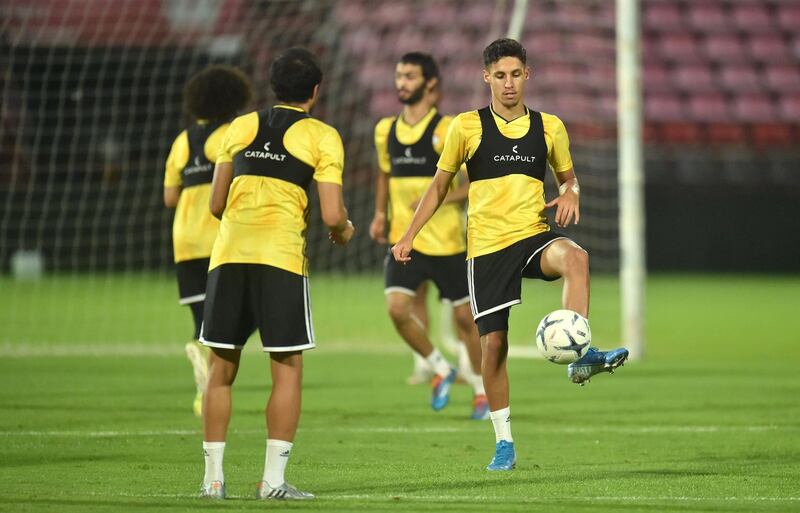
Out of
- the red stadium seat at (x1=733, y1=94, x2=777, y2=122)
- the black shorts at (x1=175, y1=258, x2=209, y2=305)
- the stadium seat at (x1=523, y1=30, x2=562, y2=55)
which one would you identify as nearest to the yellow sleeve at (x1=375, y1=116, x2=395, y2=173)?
the black shorts at (x1=175, y1=258, x2=209, y2=305)

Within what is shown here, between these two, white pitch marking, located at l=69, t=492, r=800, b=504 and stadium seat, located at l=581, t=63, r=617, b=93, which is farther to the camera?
stadium seat, located at l=581, t=63, r=617, b=93

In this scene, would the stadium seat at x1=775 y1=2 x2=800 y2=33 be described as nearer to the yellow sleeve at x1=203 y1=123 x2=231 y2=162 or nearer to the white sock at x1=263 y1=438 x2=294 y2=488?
the yellow sleeve at x1=203 y1=123 x2=231 y2=162

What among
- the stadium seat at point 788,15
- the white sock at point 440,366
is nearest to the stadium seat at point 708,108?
the stadium seat at point 788,15

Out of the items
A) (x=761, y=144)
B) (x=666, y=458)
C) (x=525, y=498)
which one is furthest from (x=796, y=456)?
(x=761, y=144)

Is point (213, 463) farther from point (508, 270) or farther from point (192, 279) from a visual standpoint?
point (192, 279)

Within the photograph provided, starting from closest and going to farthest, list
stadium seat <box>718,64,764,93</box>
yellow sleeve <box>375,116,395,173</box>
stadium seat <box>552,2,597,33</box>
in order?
yellow sleeve <box>375,116,395,173</box>, stadium seat <box>552,2,597,33</box>, stadium seat <box>718,64,764,93</box>

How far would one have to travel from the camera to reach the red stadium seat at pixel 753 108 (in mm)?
25469

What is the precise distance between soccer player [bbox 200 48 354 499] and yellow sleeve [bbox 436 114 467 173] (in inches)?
38.5

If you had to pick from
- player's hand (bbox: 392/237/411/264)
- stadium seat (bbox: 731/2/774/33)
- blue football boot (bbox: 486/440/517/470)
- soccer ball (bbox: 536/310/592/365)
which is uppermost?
stadium seat (bbox: 731/2/774/33)

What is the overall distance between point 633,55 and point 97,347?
5812 millimetres

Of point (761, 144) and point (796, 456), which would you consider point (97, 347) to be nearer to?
point (796, 456)

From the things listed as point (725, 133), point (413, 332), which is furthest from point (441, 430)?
point (725, 133)

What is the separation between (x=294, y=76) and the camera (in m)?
5.50

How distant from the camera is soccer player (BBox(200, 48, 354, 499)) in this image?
5355 mm
